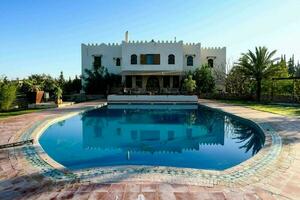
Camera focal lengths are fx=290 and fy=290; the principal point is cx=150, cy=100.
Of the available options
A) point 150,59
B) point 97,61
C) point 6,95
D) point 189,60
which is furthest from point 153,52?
point 6,95

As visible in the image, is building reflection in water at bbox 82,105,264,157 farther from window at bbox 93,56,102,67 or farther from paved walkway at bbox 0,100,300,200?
window at bbox 93,56,102,67

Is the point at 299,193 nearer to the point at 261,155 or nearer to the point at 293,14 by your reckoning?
the point at 261,155

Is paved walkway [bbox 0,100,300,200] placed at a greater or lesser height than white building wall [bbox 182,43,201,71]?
lesser

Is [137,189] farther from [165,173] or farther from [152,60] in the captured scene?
[152,60]

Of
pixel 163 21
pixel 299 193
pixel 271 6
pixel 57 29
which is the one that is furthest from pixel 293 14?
pixel 57 29

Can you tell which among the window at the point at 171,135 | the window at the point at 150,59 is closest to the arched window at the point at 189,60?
the window at the point at 150,59

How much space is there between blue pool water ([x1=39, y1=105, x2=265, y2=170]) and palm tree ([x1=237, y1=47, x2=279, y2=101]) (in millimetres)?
11820

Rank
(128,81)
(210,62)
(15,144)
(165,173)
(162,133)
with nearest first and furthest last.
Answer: (165,173)
(15,144)
(162,133)
(128,81)
(210,62)

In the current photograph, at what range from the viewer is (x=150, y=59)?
36.8 meters

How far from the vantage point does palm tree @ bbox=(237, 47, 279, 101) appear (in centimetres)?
2756

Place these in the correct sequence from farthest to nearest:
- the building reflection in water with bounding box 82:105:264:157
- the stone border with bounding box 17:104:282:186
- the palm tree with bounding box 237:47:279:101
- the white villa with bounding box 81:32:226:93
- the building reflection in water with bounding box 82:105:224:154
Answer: the white villa with bounding box 81:32:226:93
the palm tree with bounding box 237:47:279:101
the building reflection in water with bounding box 82:105:224:154
the building reflection in water with bounding box 82:105:264:157
the stone border with bounding box 17:104:282:186

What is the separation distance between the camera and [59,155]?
30.1 feet

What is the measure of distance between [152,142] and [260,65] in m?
20.0

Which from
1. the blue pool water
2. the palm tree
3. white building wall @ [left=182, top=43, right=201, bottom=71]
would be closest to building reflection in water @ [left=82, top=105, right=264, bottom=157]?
the blue pool water
